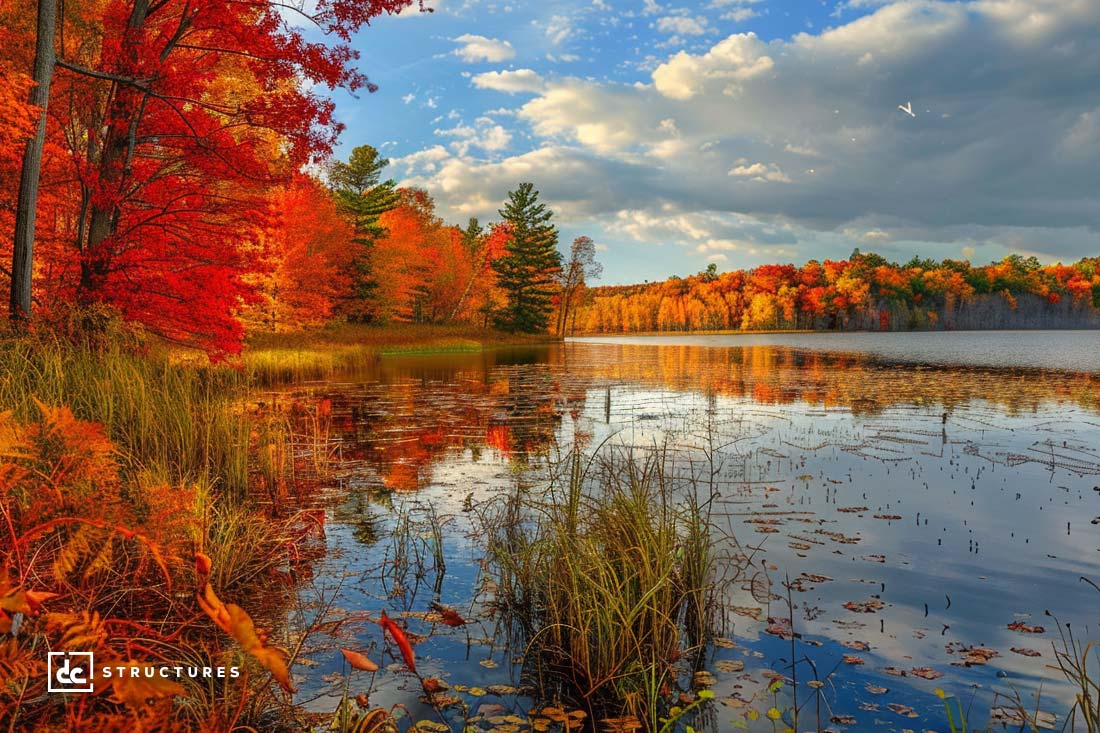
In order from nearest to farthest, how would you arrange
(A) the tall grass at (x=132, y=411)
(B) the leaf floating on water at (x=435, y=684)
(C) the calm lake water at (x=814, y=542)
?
1. (B) the leaf floating on water at (x=435, y=684)
2. (C) the calm lake water at (x=814, y=542)
3. (A) the tall grass at (x=132, y=411)

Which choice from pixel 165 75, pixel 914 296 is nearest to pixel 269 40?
pixel 165 75

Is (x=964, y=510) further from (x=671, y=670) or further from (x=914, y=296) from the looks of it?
(x=914, y=296)

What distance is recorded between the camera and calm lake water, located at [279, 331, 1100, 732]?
3904 millimetres

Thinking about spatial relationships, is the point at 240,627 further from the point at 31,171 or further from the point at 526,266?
the point at 526,266

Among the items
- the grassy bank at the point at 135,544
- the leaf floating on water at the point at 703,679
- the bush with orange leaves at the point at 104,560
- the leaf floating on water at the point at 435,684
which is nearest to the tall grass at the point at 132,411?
the grassy bank at the point at 135,544

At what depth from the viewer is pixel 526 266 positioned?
60.5 metres

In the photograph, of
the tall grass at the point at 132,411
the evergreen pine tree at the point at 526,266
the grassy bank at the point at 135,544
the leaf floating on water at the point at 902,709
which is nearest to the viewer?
the grassy bank at the point at 135,544

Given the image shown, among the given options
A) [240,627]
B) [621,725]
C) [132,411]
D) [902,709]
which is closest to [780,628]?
[902,709]

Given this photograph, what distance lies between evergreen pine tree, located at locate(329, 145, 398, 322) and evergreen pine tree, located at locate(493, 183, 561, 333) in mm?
13662

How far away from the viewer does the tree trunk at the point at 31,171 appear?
29.3 feet

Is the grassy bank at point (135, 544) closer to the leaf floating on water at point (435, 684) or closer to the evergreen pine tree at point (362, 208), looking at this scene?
the leaf floating on water at point (435, 684)

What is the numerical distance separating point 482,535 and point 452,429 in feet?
19.9

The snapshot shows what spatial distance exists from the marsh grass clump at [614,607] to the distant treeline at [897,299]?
4569 inches

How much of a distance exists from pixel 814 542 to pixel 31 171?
37.0 feet
